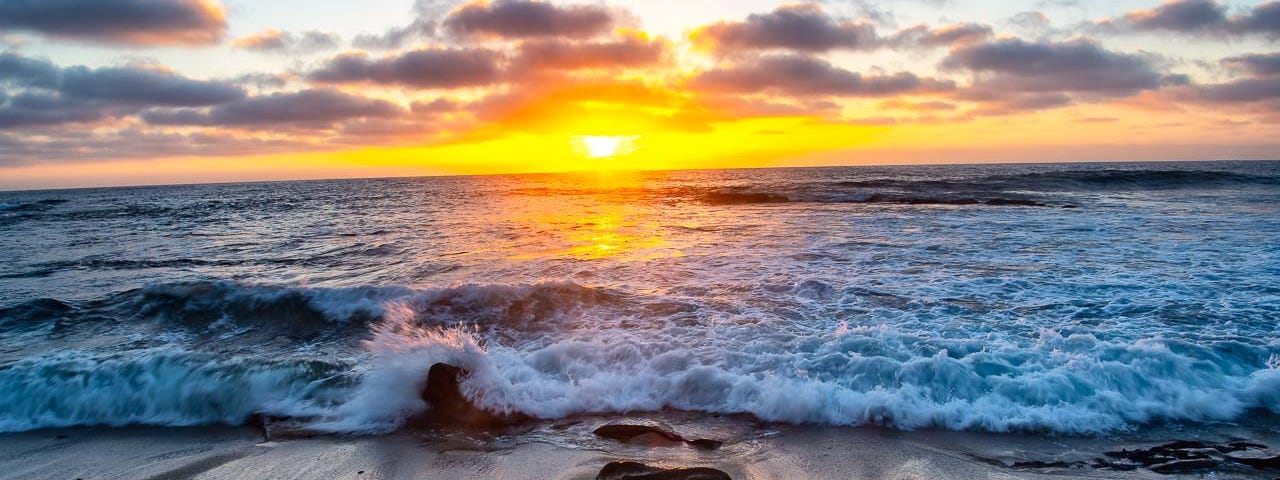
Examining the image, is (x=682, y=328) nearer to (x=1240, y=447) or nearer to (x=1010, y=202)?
(x=1240, y=447)

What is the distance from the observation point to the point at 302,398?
18.7 ft

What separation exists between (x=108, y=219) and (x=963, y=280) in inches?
1445

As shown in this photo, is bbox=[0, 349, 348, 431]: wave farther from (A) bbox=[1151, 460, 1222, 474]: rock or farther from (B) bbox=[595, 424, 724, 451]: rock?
(A) bbox=[1151, 460, 1222, 474]: rock

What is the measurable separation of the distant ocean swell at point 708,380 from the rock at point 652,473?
1358 mm

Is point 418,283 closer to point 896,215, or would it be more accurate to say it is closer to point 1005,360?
point 1005,360

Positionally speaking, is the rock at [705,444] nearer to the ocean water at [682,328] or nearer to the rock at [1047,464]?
the ocean water at [682,328]

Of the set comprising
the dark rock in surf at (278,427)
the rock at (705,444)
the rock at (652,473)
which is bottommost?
the dark rock in surf at (278,427)

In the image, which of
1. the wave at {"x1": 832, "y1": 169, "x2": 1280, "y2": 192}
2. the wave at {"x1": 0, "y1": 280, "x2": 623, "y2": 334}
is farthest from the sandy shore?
the wave at {"x1": 832, "y1": 169, "x2": 1280, "y2": 192}

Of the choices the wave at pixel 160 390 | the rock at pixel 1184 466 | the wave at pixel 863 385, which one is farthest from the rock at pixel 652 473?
the wave at pixel 160 390

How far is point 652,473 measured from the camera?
12.6ft

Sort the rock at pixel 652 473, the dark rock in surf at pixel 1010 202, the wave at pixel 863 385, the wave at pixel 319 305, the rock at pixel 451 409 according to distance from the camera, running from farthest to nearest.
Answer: the dark rock in surf at pixel 1010 202
the wave at pixel 319 305
the rock at pixel 451 409
the wave at pixel 863 385
the rock at pixel 652 473

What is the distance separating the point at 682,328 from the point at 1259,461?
188 inches

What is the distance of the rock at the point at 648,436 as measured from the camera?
4547 millimetres

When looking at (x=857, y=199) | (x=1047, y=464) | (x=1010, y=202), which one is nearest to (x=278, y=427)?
(x=1047, y=464)
